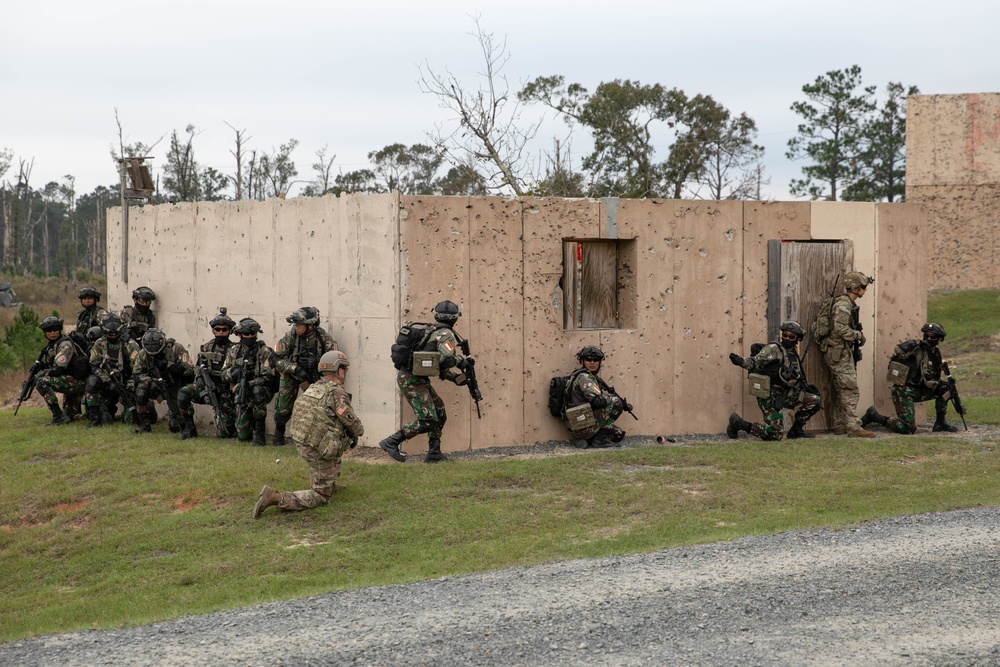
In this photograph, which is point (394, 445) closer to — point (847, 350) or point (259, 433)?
point (259, 433)

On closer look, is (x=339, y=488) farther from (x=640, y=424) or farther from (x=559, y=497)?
(x=640, y=424)

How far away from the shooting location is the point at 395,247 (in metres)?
11.8

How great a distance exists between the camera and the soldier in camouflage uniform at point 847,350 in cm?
1316

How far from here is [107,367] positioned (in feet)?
45.0

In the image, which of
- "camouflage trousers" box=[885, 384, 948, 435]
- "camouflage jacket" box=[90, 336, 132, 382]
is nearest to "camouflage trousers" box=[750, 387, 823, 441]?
"camouflage trousers" box=[885, 384, 948, 435]

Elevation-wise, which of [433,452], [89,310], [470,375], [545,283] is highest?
[545,283]

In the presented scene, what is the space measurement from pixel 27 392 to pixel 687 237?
921cm

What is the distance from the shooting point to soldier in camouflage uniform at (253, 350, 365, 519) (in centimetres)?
960

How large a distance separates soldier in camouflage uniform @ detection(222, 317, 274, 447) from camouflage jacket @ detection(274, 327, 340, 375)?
33 cm

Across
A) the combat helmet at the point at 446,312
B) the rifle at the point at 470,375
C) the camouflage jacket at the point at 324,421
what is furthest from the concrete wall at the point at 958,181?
the camouflage jacket at the point at 324,421

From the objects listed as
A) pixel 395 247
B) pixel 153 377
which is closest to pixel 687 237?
pixel 395 247

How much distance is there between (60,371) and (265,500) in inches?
235

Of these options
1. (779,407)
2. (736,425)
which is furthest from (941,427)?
(736,425)

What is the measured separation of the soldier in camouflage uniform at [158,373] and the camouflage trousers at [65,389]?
51.8 inches
